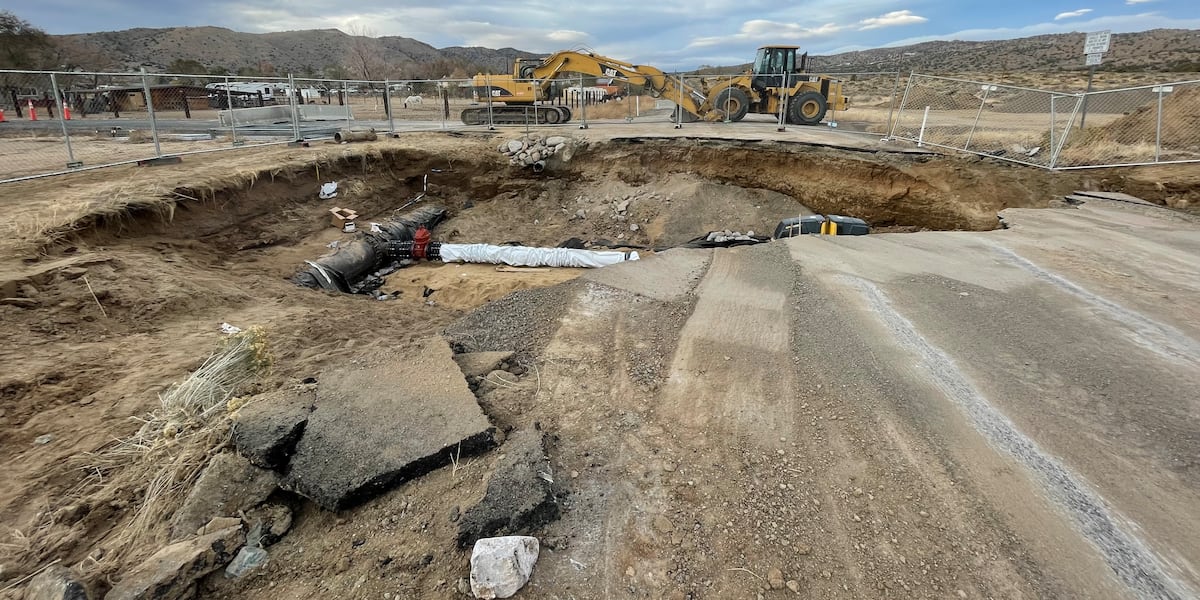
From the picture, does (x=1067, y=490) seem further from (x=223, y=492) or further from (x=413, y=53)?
(x=413, y=53)

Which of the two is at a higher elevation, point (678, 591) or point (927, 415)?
point (927, 415)

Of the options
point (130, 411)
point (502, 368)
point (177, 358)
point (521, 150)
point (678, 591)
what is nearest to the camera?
point (678, 591)

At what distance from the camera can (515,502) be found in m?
2.96

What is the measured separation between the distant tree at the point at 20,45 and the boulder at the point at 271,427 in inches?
1593

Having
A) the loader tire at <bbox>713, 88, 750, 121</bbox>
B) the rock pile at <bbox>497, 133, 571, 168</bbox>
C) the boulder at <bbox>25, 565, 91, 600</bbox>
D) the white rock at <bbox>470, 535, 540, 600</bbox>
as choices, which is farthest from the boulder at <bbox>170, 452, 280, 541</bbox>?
the loader tire at <bbox>713, 88, 750, 121</bbox>

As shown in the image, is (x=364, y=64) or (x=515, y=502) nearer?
(x=515, y=502)

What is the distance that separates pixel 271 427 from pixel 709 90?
18.6 metres

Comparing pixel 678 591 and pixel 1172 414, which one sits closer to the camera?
pixel 678 591

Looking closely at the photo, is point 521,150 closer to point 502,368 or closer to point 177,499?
point 502,368

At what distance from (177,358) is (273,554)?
318 centimetres

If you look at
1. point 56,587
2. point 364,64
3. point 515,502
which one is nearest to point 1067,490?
point 515,502

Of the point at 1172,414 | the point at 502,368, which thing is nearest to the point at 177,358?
the point at 502,368

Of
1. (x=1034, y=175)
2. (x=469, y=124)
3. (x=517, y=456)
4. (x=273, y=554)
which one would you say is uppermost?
(x=469, y=124)

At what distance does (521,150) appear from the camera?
1495cm
